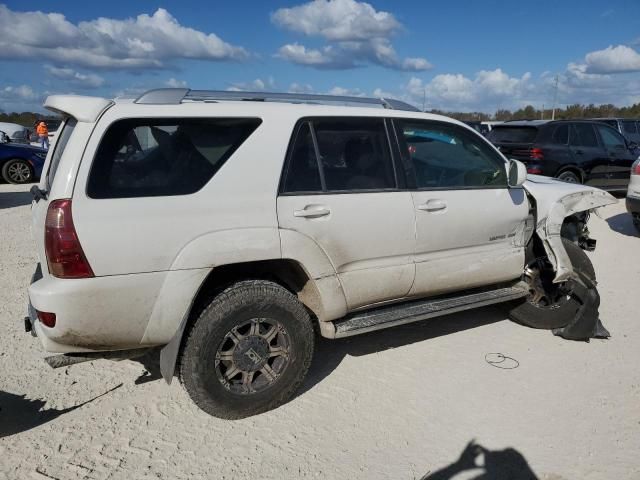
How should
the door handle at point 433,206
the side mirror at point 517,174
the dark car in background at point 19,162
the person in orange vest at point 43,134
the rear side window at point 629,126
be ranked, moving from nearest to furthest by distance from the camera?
the door handle at point 433,206 < the side mirror at point 517,174 < the dark car in background at point 19,162 < the rear side window at point 629,126 < the person in orange vest at point 43,134

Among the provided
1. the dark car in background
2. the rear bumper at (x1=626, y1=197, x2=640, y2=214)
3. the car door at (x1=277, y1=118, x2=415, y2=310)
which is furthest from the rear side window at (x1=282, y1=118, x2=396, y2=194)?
the dark car in background

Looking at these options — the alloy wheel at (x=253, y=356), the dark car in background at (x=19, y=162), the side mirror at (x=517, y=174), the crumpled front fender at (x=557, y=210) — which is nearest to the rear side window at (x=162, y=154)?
the alloy wheel at (x=253, y=356)

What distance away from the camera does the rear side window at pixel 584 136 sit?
10.6 m

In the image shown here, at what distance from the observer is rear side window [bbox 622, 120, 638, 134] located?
563 inches

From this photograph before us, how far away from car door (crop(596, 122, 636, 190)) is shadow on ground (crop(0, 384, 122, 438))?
35.7 ft

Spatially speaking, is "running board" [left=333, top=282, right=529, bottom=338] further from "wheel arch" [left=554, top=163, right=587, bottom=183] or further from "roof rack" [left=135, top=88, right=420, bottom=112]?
"wheel arch" [left=554, top=163, right=587, bottom=183]

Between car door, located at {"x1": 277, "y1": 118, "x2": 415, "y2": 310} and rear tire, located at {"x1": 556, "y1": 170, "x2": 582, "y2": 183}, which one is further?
rear tire, located at {"x1": 556, "y1": 170, "x2": 582, "y2": 183}

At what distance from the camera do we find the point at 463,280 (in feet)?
13.1

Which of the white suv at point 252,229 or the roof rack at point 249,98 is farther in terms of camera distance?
the roof rack at point 249,98

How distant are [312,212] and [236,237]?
521mm

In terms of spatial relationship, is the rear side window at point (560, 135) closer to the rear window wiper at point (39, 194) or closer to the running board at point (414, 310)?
the running board at point (414, 310)

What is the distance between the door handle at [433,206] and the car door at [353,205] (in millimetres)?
115

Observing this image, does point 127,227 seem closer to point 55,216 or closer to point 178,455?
point 55,216

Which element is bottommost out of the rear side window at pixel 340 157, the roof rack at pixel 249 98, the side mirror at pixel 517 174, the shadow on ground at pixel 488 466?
the shadow on ground at pixel 488 466
